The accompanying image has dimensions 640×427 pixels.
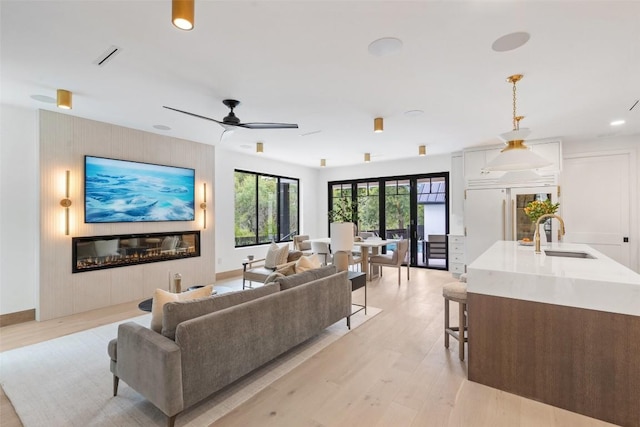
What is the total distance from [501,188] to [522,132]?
3190 mm

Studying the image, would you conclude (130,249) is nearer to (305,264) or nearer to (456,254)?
(305,264)

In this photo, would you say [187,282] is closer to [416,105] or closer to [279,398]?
[279,398]

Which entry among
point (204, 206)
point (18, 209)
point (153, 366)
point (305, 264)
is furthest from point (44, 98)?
point (305, 264)

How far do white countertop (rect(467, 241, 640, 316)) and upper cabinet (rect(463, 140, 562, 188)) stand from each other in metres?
2.70

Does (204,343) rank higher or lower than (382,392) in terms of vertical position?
higher

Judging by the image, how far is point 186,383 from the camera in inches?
75.5

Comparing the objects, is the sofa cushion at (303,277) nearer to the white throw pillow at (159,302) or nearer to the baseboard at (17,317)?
the white throw pillow at (159,302)

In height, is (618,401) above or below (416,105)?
below

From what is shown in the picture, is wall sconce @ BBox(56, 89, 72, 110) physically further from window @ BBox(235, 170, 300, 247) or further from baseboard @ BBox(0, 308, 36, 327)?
window @ BBox(235, 170, 300, 247)

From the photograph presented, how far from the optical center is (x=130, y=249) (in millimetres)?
4680

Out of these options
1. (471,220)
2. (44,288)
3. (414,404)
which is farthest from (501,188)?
(44,288)

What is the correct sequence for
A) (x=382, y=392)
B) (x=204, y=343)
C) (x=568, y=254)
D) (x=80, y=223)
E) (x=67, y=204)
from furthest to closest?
(x=80, y=223) < (x=67, y=204) < (x=568, y=254) < (x=382, y=392) < (x=204, y=343)

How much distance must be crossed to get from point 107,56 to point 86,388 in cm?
277

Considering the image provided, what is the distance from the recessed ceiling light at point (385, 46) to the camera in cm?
223
